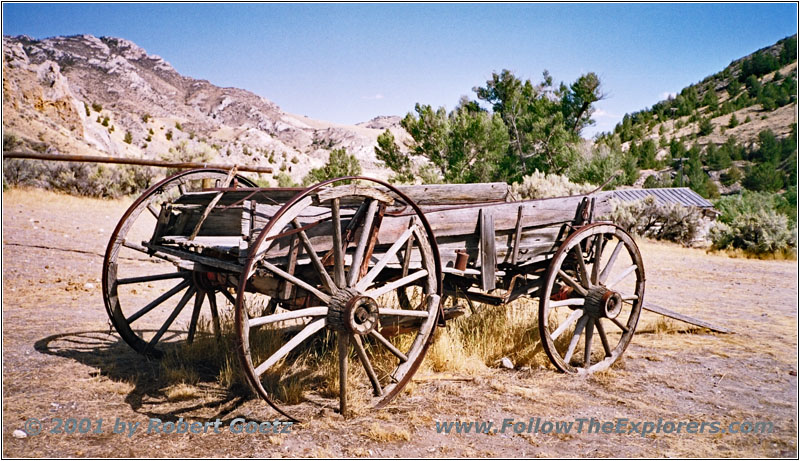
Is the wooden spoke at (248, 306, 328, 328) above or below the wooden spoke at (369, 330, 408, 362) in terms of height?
above

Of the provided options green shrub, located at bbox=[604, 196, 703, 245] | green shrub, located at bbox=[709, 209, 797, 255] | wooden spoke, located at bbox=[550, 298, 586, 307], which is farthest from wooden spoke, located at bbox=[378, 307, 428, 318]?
green shrub, located at bbox=[604, 196, 703, 245]

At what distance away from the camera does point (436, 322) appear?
3992mm

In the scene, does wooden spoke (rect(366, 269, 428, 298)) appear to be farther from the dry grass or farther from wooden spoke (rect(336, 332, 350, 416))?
the dry grass

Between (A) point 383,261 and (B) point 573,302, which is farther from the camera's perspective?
(B) point 573,302

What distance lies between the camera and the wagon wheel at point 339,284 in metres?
3.17

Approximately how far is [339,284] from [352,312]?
0.75 feet

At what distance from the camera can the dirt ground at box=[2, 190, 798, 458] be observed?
3.14 meters

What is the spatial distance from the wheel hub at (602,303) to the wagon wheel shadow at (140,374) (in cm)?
288

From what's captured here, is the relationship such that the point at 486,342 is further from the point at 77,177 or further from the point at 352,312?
the point at 77,177

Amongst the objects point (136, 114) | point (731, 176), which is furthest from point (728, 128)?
point (136, 114)

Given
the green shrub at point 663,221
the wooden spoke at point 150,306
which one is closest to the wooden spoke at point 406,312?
the wooden spoke at point 150,306

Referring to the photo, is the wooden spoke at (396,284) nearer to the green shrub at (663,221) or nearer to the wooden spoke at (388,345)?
the wooden spoke at (388,345)

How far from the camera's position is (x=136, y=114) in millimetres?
46656

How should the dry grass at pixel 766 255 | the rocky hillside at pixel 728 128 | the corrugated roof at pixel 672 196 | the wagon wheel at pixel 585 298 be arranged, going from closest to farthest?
1. the wagon wheel at pixel 585 298
2. the dry grass at pixel 766 255
3. the corrugated roof at pixel 672 196
4. the rocky hillside at pixel 728 128
